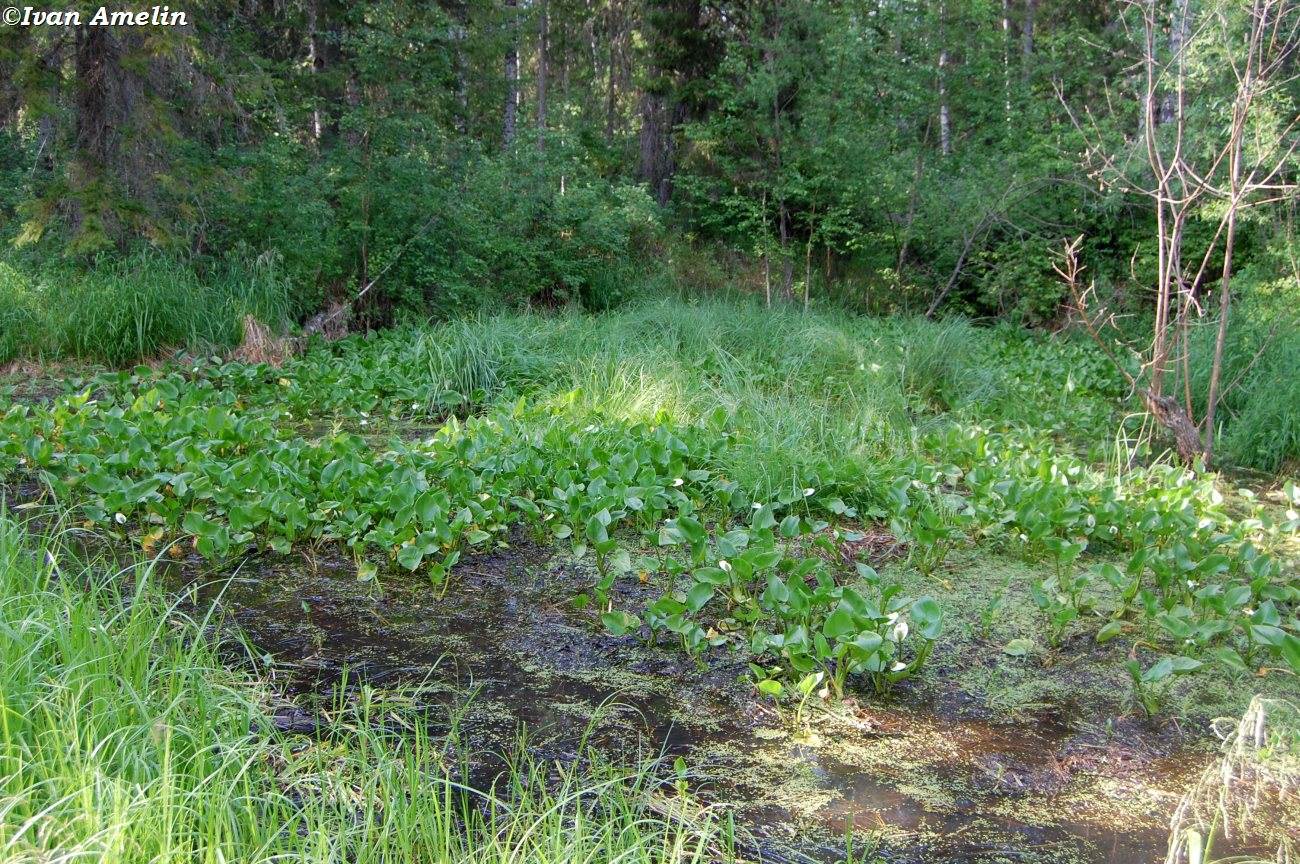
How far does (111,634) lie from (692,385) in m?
3.76

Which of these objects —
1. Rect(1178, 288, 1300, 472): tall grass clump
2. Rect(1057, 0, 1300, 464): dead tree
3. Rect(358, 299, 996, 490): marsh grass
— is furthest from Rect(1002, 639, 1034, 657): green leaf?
Rect(1178, 288, 1300, 472): tall grass clump

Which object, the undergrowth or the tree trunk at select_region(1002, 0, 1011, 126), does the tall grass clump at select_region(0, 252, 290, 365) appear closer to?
the undergrowth

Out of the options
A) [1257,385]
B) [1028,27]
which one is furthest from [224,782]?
[1028,27]

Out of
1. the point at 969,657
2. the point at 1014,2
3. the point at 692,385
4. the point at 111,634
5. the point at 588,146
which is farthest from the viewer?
the point at 1014,2

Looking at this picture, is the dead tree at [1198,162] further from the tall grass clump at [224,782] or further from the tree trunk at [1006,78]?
the tall grass clump at [224,782]

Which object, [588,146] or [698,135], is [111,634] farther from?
[588,146]

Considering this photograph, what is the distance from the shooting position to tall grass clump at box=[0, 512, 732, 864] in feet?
5.73

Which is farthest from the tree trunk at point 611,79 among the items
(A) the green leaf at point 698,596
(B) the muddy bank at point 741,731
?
(A) the green leaf at point 698,596

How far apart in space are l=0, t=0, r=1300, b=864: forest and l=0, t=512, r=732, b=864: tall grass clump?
0.02m

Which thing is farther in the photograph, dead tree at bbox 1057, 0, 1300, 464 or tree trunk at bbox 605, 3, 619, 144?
tree trunk at bbox 605, 3, 619, 144

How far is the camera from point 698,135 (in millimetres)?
11227

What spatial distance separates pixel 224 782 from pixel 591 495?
7.32ft

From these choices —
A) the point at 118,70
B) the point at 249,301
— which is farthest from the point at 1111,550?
the point at 118,70

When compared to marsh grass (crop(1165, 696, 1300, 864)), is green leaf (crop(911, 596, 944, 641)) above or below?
above
